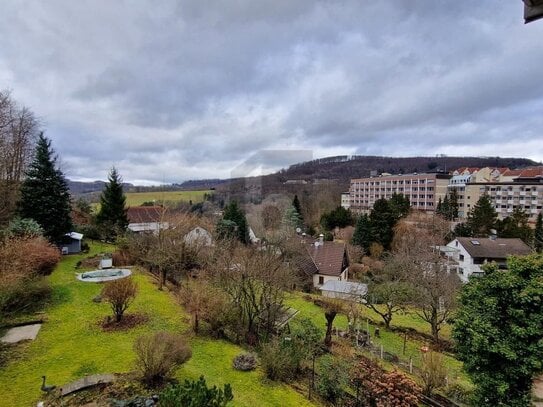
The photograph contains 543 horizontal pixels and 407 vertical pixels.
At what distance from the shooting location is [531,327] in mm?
7441

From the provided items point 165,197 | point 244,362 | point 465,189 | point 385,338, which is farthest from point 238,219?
point 465,189

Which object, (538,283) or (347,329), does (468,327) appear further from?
(347,329)

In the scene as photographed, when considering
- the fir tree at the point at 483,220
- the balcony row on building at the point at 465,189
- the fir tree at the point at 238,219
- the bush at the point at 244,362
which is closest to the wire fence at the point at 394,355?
the bush at the point at 244,362

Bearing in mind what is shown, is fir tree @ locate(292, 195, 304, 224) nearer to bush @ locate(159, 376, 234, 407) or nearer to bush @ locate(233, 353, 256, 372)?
bush @ locate(233, 353, 256, 372)

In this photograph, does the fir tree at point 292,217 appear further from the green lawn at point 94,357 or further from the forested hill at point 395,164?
the green lawn at point 94,357

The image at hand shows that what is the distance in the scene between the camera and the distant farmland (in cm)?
4877

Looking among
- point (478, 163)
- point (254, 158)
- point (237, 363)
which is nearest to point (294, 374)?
→ point (237, 363)

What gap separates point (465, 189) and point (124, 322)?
2551 inches

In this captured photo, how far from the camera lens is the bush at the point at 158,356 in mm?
7938

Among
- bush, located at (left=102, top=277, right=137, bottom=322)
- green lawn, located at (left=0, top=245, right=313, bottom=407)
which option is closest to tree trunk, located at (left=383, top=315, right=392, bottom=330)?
green lawn, located at (left=0, top=245, right=313, bottom=407)

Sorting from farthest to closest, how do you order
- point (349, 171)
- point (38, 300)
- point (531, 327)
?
point (349, 171) < point (38, 300) < point (531, 327)

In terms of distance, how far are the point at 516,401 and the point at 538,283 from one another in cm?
306

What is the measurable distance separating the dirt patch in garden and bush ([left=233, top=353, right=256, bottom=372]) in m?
4.55

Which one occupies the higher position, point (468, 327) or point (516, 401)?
point (468, 327)
